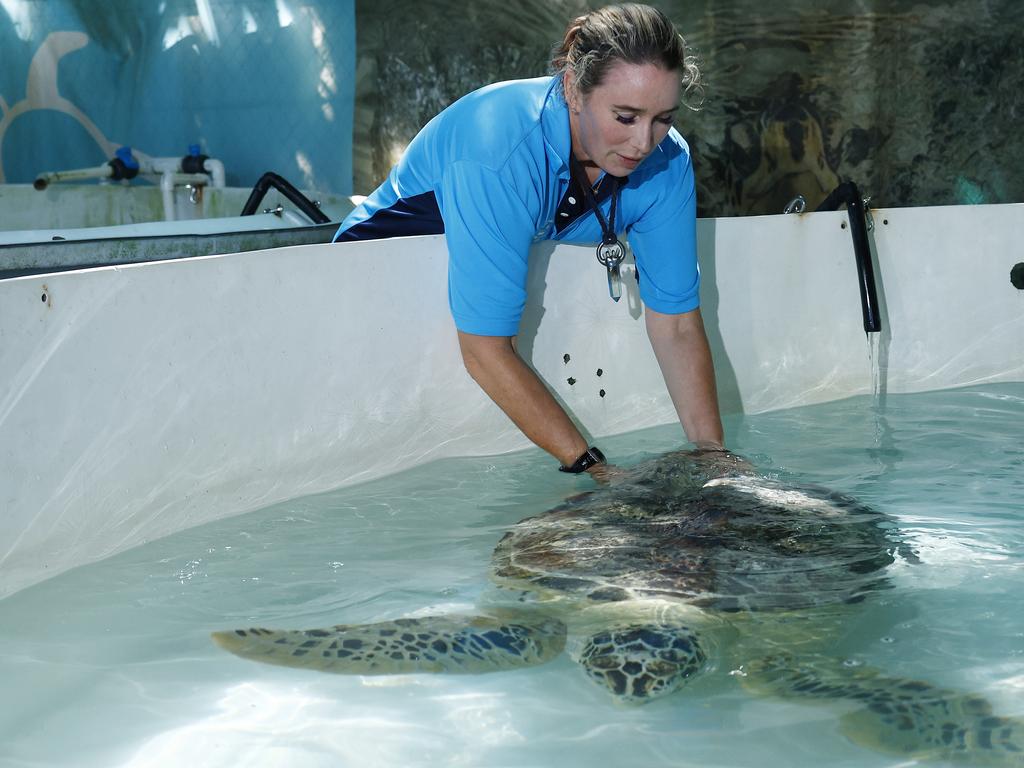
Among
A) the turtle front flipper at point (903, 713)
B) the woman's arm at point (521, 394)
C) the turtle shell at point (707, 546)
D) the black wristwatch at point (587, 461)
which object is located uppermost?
the woman's arm at point (521, 394)

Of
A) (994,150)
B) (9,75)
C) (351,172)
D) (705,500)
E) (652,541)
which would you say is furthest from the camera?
(9,75)

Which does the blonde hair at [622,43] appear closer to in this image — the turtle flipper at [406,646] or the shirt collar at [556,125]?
the shirt collar at [556,125]

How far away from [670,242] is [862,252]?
0.73m

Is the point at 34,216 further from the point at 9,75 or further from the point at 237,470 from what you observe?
the point at 237,470

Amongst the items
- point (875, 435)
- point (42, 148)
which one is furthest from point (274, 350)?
point (42, 148)

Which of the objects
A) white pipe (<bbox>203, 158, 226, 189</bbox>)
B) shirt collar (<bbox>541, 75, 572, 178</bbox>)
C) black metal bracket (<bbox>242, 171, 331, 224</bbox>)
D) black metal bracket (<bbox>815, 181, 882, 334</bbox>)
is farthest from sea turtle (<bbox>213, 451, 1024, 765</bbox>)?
white pipe (<bbox>203, 158, 226, 189</bbox>)

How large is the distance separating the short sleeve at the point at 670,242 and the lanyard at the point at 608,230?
2.5 inches

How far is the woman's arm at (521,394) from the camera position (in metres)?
1.94

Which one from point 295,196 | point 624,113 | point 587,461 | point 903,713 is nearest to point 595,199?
point 624,113

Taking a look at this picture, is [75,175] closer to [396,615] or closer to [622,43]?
[622,43]

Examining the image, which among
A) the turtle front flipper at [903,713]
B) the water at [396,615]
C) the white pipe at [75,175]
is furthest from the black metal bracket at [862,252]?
the white pipe at [75,175]

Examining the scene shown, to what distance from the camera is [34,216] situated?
4.90 m

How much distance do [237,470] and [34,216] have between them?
3597 mm

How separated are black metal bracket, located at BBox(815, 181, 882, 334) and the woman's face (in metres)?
0.96
